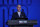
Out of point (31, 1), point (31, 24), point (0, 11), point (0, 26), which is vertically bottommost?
point (0, 26)

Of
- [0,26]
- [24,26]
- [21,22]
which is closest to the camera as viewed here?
[21,22]

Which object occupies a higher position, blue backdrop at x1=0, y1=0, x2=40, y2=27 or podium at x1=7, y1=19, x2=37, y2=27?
blue backdrop at x1=0, y1=0, x2=40, y2=27

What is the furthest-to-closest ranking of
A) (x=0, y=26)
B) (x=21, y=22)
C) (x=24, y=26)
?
1. (x=0, y=26)
2. (x=24, y=26)
3. (x=21, y=22)

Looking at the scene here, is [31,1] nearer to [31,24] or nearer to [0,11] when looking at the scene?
[0,11]

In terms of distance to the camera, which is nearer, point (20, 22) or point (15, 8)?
point (20, 22)

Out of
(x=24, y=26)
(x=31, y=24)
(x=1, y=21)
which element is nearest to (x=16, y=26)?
(x=24, y=26)

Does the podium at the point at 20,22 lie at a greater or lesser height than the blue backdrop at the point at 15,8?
lesser

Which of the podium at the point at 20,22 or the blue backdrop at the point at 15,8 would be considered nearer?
the podium at the point at 20,22

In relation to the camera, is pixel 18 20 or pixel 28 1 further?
pixel 28 1

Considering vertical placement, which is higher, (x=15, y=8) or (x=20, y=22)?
(x=15, y=8)

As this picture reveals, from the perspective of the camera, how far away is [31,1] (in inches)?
123

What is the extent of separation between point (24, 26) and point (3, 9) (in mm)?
1542

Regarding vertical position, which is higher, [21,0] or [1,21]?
[21,0]

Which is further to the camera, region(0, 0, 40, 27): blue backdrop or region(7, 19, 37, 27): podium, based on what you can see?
region(0, 0, 40, 27): blue backdrop
